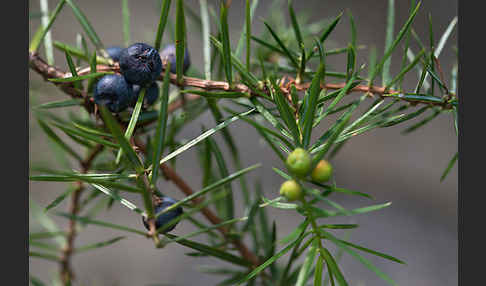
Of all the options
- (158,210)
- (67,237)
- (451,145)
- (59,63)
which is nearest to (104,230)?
(59,63)

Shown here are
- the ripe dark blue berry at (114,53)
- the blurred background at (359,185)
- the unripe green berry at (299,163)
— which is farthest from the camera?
the blurred background at (359,185)

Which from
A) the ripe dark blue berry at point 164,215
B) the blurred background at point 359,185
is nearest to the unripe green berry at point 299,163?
the ripe dark blue berry at point 164,215

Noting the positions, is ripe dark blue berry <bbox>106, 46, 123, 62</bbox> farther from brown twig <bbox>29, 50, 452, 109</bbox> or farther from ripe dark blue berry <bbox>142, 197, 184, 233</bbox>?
ripe dark blue berry <bbox>142, 197, 184, 233</bbox>

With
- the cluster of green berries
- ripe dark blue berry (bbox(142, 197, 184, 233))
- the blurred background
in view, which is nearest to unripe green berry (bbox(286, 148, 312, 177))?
the cluster of green berries

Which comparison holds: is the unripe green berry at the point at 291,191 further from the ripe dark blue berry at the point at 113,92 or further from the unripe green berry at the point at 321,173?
the ripe dark blue berry at the point at 113,92

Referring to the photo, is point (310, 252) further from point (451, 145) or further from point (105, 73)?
point (451, 145)

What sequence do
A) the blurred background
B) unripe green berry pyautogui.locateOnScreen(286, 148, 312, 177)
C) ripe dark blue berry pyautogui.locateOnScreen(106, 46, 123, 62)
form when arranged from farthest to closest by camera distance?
the blurred background
ripe dark blue berry pyautogui.locateOnScreen(106, 46, 123, 62)
unripe green berry pyautogui.locateOnScreen(286, 148, 312, 177)
